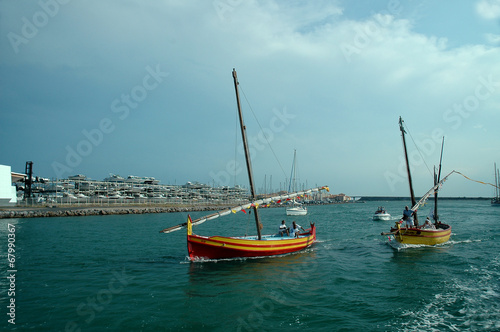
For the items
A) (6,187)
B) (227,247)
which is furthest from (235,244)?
(6,187)

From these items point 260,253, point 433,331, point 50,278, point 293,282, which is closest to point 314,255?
point 260,253

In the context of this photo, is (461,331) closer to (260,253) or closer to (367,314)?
(367,314)

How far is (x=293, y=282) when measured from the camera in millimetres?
16297

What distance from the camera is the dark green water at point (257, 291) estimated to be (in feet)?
37.0

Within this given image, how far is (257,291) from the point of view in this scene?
14.8m

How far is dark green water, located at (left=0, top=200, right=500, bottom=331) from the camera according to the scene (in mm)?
11273

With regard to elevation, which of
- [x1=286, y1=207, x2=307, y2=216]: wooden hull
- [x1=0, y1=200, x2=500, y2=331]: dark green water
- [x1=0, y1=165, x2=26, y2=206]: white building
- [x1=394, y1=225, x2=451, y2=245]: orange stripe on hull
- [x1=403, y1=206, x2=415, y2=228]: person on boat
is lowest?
[x1=286, y1=207, x2=307, y2=216]: wooden hull

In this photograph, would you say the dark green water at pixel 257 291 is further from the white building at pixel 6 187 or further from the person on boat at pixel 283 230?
the white building at pixel 6 187

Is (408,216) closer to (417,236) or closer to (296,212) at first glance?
(417,236)

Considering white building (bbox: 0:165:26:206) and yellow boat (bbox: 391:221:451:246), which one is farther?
white building (bbox: 0:165:26:206)

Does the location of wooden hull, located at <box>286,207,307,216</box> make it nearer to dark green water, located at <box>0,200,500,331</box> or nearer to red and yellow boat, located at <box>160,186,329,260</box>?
dark green water, located at <box>0,200,500,331</box>

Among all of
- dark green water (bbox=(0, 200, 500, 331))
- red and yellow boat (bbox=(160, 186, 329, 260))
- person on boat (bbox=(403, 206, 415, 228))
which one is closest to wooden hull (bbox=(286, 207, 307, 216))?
person on boat (bbox=(403, 206, 415, 228))

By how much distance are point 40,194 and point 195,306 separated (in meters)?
132

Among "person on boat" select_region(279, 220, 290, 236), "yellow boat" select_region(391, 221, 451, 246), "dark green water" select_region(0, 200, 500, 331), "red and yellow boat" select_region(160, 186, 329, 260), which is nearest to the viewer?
"dark green water" select_region(0, 200, 500, 331)
